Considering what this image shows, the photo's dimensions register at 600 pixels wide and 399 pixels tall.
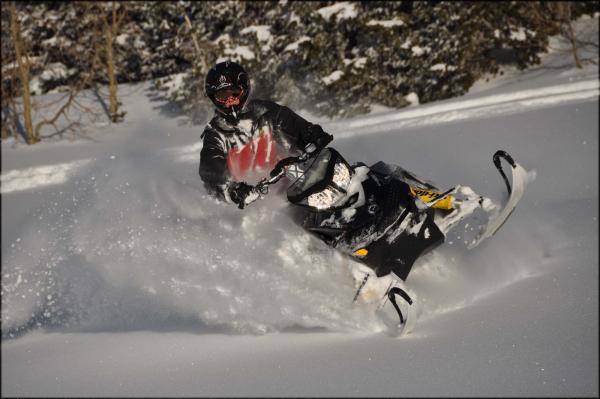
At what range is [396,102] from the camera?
16.5 m

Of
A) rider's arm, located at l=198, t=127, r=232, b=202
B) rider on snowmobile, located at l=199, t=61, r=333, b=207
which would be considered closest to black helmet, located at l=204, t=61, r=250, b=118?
rider on snowmobile, located at l=199, t=61, r=333, b=207

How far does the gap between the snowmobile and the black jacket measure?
0.58 meters

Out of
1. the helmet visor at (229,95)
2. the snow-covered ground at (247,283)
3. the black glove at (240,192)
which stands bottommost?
the snow-covered ground at (247,283)

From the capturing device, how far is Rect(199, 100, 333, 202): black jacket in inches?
197

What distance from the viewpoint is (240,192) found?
443 centimetres

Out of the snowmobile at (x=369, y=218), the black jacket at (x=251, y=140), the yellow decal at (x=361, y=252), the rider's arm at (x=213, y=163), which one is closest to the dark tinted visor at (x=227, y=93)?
the black jacket at (x=251, y=140)

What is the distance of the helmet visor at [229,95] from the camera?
4.84 meters

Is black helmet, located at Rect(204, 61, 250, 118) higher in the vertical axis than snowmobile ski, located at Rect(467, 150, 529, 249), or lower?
higher

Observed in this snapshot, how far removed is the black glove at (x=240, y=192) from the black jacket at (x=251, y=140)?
46 cm

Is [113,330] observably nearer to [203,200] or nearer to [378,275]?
[203,200]

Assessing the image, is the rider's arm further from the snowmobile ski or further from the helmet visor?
the snowmobile ski

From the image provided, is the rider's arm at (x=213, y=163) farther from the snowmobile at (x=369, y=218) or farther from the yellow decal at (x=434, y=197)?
the yellow decal at (x=434, y=197)

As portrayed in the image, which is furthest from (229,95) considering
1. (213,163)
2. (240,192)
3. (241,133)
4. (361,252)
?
(361,252)

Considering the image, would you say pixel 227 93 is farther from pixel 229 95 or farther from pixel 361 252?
pixel 361 252
